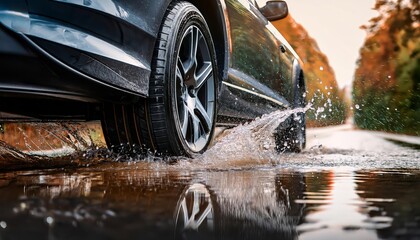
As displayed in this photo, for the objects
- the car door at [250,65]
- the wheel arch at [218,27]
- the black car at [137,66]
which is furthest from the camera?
the car door at [250,65]

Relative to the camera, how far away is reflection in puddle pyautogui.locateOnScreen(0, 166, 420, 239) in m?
1.43

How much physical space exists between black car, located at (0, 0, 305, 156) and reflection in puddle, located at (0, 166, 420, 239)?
390 millimetres

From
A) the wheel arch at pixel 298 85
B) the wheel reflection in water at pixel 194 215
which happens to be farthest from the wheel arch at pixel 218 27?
the wheel arch at pixel 298 85

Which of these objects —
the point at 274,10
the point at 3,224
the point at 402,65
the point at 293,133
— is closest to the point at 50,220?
the point at 3,224

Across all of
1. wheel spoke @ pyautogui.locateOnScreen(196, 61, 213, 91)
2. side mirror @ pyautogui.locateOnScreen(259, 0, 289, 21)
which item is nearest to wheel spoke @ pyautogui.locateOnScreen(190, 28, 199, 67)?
wheel spoke @ pyautogui.locateOnScreen(196, 61, 213, 91)

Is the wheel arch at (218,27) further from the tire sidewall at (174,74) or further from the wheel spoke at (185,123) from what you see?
the wheel spoke at (185,123)

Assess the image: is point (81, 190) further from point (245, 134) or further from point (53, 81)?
point (245, 134)

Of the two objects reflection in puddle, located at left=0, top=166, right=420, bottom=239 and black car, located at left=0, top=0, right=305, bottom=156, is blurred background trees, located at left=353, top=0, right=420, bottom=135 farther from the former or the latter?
reflection in puddle, located at left=0, top=166, right=420, bottom=239

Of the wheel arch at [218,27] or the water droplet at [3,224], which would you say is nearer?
the water droplet at [3,224]

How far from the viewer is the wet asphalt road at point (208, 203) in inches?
56.6

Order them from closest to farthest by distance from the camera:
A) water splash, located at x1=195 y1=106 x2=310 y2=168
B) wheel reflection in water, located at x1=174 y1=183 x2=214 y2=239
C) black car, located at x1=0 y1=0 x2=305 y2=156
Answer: wheel reflection in water, located at x1=174 y1=183 x2=214 y2=239 → black car, located at x1=0 y1=0 x2=305 y2=156 → water splash, located at x1=195 y1=106 x2=310 y2=168

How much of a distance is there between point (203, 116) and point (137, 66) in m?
0.96

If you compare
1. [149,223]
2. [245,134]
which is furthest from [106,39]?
[245,134]

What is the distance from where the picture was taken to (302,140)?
711cm
